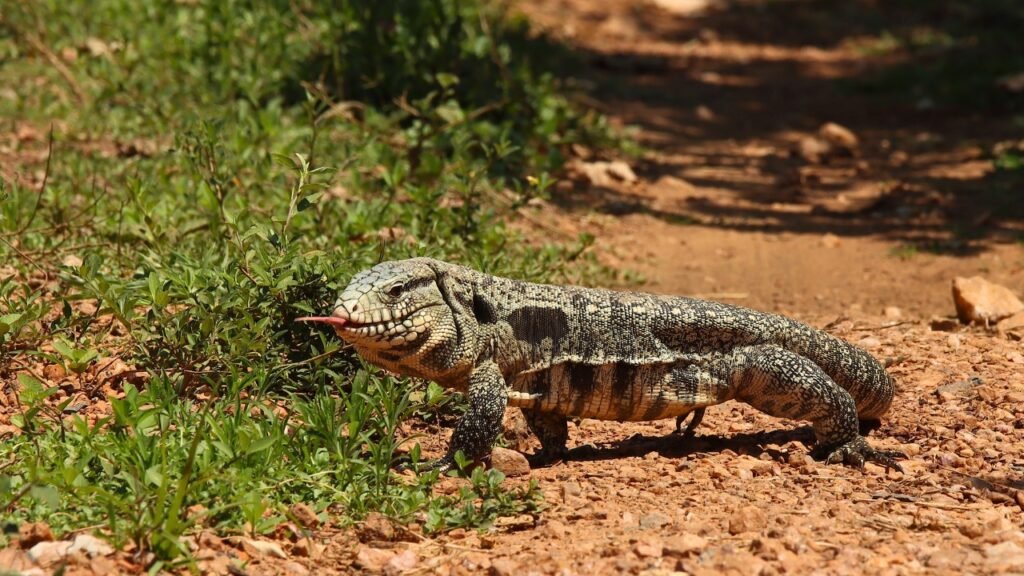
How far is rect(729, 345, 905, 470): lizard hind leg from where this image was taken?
17.9ft

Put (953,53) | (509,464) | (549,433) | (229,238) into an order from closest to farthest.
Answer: (509,464) → (549,433) → (229,238) → (953,53)

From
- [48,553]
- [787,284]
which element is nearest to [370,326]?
[48,553]

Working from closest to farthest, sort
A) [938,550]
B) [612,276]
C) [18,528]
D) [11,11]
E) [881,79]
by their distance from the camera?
[18,528] → [938,550] → [612,276] → [11,11] → [881,79]

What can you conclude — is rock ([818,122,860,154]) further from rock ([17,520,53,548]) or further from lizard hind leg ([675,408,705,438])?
rock ([17,520,53,548])

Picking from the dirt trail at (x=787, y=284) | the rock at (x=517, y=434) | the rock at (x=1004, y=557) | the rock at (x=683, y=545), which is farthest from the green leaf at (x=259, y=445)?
the rock at (x=1004, y=557)

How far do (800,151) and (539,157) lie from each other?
4348mm

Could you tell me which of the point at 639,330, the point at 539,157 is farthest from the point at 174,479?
the point at 539,157

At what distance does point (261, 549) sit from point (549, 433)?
1.69m

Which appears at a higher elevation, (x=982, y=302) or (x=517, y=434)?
(x=982, y=302)

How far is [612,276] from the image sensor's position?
856 centimetres

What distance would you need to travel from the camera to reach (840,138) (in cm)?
1331

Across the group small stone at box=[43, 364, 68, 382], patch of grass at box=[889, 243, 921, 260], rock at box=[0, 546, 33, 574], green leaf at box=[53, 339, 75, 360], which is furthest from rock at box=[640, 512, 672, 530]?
patch of grass at box=[889, 243, 921, 260]

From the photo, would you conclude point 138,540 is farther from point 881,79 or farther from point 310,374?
point 881,79

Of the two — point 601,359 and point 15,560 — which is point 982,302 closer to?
point 601,359
